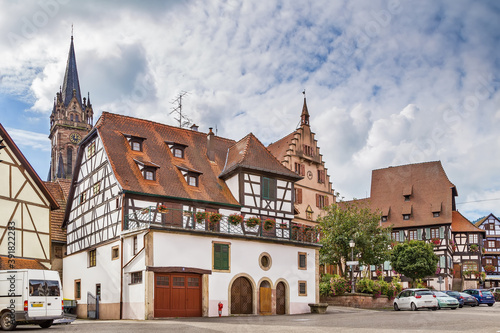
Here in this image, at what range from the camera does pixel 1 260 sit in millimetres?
29297

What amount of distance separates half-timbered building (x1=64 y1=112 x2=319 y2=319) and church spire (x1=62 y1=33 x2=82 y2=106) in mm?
84648

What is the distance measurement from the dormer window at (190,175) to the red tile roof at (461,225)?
47.9 metres

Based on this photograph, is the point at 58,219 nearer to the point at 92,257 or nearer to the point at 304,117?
the point at 92,257

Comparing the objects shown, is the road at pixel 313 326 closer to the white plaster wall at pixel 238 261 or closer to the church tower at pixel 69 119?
the white plaster wall at pixel 238 261

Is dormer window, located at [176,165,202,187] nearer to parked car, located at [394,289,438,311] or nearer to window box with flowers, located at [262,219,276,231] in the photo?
window box with flowers, located at [262,219,276,231]

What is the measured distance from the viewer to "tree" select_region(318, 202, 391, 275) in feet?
155

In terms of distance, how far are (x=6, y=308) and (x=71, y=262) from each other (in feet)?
59.7

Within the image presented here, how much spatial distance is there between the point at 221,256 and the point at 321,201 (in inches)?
931

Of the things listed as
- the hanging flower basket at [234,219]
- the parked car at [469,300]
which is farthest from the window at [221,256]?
the parked car at [469,300]

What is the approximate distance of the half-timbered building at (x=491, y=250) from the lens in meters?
94.6

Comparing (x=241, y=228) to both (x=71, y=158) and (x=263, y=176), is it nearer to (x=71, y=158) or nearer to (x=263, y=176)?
(x=263, y=176)

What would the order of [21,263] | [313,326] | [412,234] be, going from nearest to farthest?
[313,326] → [21,263] → [412,234]

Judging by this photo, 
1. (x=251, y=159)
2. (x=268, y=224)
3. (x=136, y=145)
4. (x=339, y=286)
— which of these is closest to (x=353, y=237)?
(x=339, y=286)

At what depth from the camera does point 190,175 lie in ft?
119
